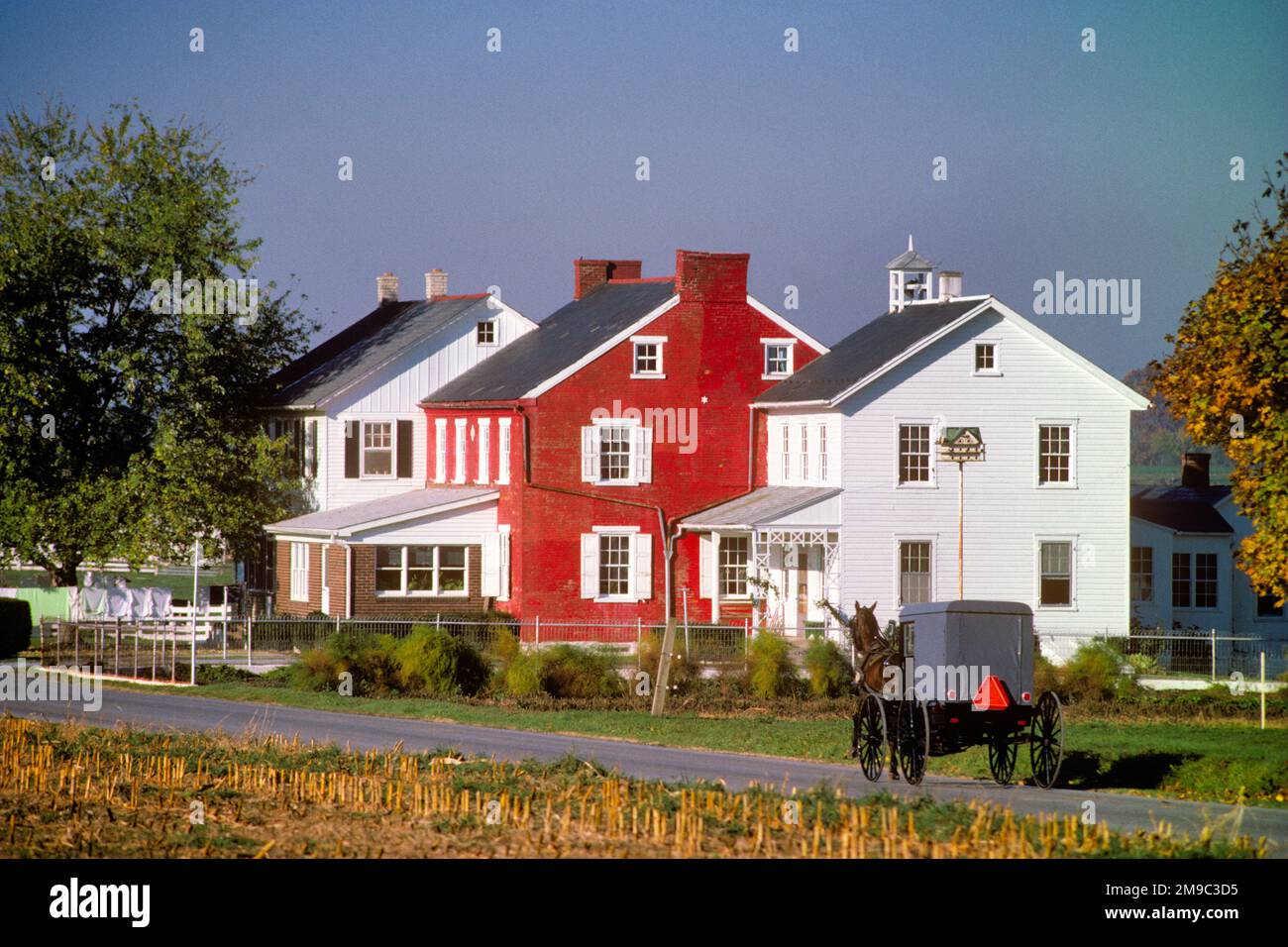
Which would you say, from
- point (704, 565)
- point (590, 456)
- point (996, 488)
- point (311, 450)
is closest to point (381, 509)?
point (311, 450)

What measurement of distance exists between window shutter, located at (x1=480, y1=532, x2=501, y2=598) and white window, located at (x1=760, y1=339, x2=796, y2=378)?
8689mm

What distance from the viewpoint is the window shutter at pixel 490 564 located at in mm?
49688

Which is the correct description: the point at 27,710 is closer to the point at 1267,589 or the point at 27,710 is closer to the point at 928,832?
the point at 928,832

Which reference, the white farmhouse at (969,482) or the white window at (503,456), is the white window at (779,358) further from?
the white window at (503,456)

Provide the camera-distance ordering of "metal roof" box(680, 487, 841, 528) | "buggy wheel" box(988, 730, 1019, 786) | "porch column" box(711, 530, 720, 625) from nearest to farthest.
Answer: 1. "buggy wheel" box(988, 730, 1019, 786)
2. "metal roof" box(680, 487, 841, 528)
3. "porch column" box(711, 530, 720, 625)

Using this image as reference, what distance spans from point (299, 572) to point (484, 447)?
639cm

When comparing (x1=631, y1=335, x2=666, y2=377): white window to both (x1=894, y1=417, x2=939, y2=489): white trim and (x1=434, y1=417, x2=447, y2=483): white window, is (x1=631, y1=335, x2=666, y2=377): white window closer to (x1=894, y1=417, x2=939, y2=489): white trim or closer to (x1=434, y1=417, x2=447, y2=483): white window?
(x1=894, y1=417, x2=939, y2=489): white trim

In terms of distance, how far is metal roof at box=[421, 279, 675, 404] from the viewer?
49.8 m

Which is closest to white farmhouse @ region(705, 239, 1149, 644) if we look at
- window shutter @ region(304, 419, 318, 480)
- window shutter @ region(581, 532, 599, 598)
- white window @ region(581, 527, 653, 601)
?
white window @ region(581, 527, 653, 601)

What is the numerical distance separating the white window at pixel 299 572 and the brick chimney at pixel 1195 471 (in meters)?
25.5

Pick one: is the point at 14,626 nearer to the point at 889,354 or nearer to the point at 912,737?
the point at 889,354

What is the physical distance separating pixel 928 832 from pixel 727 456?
34.2 meters

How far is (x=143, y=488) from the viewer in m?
50.1
